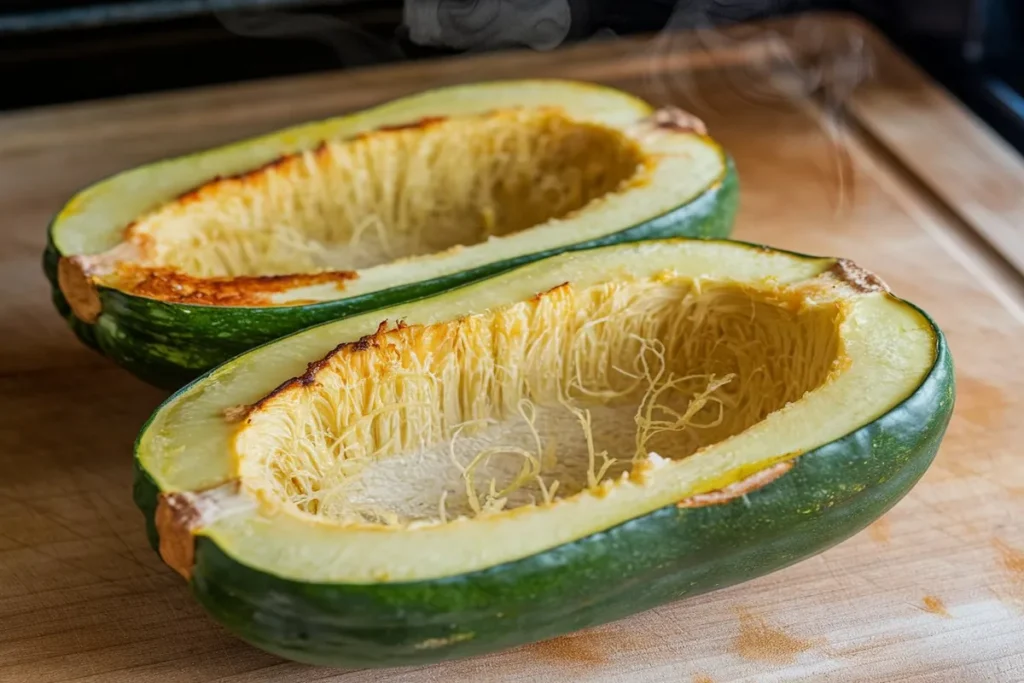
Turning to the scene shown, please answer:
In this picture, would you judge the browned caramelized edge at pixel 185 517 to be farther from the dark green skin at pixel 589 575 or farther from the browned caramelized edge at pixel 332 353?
the browned caramelized edge at pixel 332 353

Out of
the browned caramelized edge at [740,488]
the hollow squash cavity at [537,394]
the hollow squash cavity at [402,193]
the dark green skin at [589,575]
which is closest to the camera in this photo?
the dark green skin at [589,575]

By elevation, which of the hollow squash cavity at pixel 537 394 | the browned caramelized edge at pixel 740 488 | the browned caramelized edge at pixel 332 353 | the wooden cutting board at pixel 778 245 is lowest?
the wooden cutting board at pixel 778 245

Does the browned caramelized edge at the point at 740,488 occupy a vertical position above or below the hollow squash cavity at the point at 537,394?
above

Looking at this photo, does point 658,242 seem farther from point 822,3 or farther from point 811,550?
point 822,3

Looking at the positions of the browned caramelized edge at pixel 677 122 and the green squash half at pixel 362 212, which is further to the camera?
the browned caramelized edge at pixel 677 122

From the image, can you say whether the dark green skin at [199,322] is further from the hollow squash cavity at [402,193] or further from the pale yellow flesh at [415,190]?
the hollow squash cavity at [402,193]

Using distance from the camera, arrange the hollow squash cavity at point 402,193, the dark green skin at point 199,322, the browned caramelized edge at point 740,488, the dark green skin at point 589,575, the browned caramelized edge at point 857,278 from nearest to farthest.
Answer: the dark green skin at point 589,575 → the browned caramelized edge at point 740,488 → the browned caramelized edge at point 857,278 → the dark green skin at point 199,322 → the hollow squash cavity at point 402,193

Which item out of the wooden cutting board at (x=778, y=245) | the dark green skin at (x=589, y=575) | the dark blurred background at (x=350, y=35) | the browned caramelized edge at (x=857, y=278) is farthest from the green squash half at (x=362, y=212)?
the dark blurred background at (x=350, y=35)
